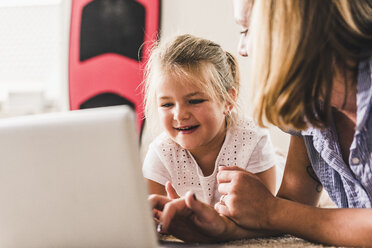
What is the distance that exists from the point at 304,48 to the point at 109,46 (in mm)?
1431

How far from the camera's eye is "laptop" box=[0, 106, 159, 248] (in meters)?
0.47

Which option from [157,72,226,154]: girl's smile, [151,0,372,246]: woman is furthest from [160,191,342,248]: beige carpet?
[157,72,226,154]: girl's smile

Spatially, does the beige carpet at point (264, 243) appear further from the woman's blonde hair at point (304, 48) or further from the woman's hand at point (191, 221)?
the woman's blonde hair at point (304, 48)

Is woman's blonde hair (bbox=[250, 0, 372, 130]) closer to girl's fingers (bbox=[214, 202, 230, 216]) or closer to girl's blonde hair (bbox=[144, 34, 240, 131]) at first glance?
girl's fingers (bbox=[214, 202, 230, 216])

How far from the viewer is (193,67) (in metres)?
1.25

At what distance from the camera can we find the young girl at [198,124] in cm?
123

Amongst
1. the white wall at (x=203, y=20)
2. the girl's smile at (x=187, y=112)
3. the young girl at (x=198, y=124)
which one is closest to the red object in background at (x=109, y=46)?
the white wall at (x=203, y=20)

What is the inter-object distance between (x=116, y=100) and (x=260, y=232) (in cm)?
127

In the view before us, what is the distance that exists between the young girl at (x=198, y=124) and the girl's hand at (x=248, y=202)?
453mm

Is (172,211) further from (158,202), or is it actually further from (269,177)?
(269,177)

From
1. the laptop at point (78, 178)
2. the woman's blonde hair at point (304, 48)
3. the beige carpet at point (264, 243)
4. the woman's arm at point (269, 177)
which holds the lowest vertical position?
the woman's arm at point (269, 177)

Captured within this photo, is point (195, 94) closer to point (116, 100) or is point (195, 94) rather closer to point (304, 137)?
point (304, 137)

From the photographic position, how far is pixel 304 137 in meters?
0.90

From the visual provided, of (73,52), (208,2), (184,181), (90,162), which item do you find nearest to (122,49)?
(73,52)
